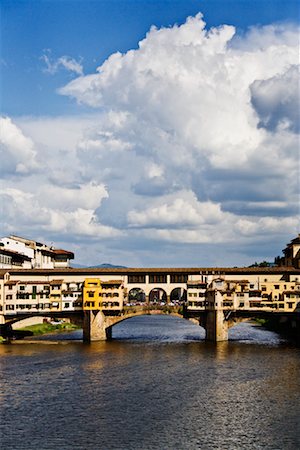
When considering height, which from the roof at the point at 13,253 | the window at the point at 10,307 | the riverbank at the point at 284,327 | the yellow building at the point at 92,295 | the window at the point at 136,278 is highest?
the roof at the point at 13,253

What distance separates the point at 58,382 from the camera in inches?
2349

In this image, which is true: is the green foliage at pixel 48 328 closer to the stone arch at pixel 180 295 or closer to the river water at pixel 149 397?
the stone arch at pixel 180 295

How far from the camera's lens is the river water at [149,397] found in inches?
1631

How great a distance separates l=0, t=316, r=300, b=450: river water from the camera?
136ft

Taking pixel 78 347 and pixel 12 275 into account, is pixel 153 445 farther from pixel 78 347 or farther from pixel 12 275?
pixel 12 275

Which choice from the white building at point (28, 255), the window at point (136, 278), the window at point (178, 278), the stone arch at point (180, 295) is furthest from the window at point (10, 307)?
the stone arch at point (180, 295)

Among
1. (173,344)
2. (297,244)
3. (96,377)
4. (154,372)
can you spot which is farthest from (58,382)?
(297,244)

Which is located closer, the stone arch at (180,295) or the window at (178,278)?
the window at (178,278)

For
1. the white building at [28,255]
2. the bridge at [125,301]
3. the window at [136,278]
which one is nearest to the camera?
the bridge at [125,301]

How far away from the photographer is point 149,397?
52.9m

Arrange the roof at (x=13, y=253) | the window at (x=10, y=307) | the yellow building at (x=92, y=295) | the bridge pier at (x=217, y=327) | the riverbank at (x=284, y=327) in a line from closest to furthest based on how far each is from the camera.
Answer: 1. the bridge pier at (x=217, y=327)
2. the yellow building at (x=92, y=295)
3. the window at (x=10, y=307)
4. the riverbank at (x=284, y=327)
5. the roof at (x=13, y=253)

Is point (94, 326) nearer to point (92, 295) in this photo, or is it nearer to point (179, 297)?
point (92, 295)

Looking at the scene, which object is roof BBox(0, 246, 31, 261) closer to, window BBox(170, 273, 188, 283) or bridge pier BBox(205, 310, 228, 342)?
window BBox(170, 273, 188, 283)

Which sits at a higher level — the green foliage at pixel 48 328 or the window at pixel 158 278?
the window at pixel 158 278
